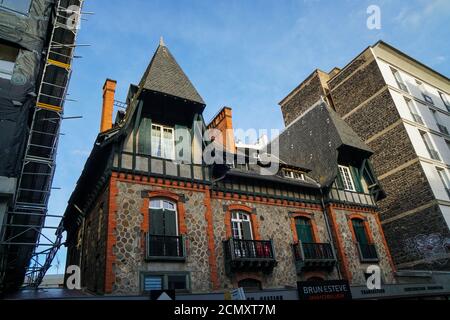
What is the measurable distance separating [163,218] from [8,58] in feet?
28.3

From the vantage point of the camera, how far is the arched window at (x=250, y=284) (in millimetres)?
13230

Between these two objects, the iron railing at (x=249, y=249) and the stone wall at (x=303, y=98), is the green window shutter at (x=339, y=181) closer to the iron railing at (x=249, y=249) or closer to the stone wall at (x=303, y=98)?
the iron railing at (x=249, y=249)

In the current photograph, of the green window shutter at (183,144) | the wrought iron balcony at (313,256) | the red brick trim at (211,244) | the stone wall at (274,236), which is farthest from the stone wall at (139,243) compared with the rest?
the wrought iron balcony at (313,256)

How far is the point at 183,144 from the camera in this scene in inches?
570

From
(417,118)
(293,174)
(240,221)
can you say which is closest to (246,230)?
(240,221)

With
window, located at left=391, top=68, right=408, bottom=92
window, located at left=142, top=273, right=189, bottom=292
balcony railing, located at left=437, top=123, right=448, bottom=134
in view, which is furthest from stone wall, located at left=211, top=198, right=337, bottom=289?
balcony railing, located at left=437, top=123, right=448, bottom=134

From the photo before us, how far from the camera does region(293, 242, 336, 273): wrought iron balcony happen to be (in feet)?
48.5

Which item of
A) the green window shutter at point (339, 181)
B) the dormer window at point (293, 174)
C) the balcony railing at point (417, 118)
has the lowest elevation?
the green window shutter at point (339, 181)

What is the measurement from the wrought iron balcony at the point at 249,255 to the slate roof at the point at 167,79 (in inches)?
255

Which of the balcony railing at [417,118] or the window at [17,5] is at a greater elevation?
the balcony railing at [417,118]

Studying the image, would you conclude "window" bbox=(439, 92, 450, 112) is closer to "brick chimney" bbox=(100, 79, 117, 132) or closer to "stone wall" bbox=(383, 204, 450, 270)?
"stone wall" bbox=(383, 204, 450, 270)

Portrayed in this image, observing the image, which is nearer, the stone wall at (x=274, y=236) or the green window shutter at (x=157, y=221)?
the green window shutter at (x=157, y=221)

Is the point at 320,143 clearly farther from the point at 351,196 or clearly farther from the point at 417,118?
the point at 417,118

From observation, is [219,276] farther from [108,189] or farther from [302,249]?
[108,189]
